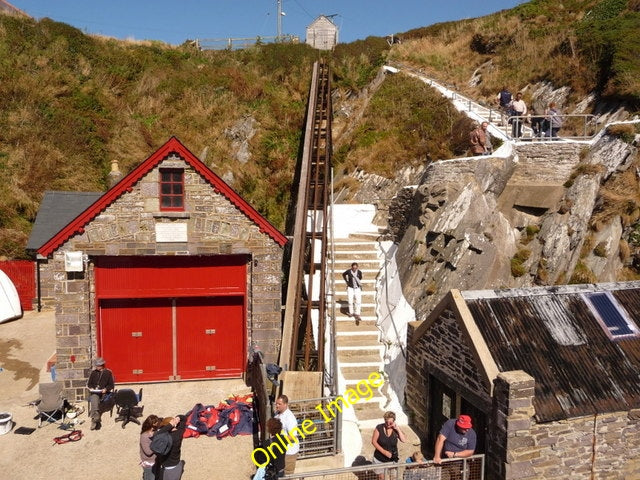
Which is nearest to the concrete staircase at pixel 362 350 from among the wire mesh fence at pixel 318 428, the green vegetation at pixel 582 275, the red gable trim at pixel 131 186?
the wire mesh fence at pixel 318 428

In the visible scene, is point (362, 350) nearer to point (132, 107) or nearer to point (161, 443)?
point (161, 443)

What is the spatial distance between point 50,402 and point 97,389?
1088 mm

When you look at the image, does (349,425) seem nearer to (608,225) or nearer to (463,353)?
(463,353)

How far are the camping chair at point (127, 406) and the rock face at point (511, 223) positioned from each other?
24.8 ft

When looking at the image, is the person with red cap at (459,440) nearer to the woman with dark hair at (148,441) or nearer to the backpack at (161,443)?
the backpack at (161,443)

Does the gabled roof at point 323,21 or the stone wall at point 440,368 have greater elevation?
the gabled roof at point 323,21

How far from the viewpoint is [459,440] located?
7750mm

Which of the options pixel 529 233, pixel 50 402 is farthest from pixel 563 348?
pixel 50 402

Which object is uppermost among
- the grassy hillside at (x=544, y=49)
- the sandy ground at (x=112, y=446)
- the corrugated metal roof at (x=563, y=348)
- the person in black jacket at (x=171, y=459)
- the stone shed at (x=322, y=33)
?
the stone shed at (x=322, y=33)

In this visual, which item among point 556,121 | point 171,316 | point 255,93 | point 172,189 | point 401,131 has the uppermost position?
point 255,93

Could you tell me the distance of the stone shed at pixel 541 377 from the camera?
7.95 metres

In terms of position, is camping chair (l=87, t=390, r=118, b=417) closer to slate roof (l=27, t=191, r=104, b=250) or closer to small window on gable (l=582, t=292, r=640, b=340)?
slate roof (l=27, t=191, r=104, b=250)

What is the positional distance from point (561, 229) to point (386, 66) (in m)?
19.0

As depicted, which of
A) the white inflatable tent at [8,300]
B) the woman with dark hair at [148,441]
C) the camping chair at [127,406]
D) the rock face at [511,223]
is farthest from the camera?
the white inflatable tent at [8,300]
